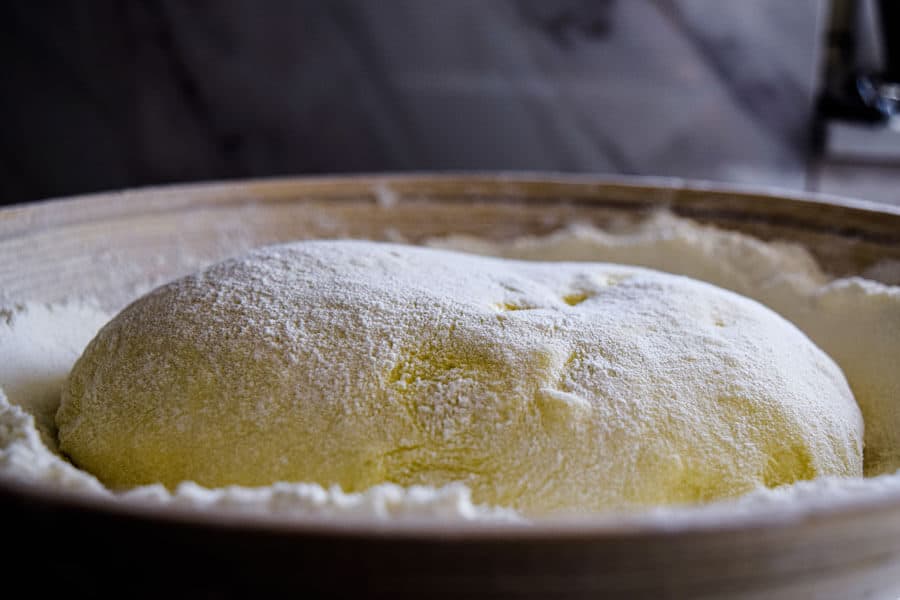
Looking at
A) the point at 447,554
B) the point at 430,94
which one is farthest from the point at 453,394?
the point at 430,94

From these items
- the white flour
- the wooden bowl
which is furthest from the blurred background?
the wooden bowl

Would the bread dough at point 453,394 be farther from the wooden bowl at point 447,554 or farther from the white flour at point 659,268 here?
the wooden bowl at point 447,554

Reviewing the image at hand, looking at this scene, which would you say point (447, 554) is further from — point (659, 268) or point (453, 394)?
point (659, 268)

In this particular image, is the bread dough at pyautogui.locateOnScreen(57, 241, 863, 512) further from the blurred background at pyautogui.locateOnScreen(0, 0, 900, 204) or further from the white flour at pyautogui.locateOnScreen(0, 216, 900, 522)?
the blurred background at pyautogui.locateOnScreen(0, 0, 900, 204)

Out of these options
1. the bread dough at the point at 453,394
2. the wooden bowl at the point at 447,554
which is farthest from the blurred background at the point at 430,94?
the wooden bowl at the point at 447,554

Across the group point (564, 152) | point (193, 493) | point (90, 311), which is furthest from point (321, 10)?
point (193, 493)

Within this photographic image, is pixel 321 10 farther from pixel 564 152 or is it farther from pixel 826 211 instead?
pixel 826 211
